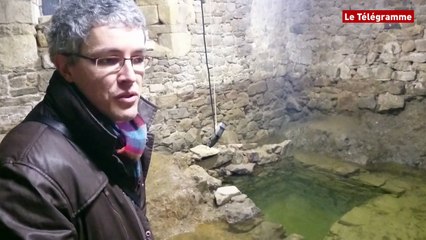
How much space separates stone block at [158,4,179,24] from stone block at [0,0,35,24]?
150 cm

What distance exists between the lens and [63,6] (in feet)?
3.25

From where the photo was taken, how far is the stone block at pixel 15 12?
11.3 ft

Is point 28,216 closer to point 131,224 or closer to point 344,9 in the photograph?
point 131,224

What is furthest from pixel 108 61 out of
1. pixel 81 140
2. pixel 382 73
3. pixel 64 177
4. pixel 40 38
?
pixel 382 73

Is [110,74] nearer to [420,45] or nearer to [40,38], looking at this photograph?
[40,38]

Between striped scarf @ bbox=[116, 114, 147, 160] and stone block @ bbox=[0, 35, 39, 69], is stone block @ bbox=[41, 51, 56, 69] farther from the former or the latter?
striped scarf @ bbox=[116, 114, 147, 160]

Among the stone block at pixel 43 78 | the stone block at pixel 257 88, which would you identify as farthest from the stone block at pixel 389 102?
the stone block at pixel 43 78

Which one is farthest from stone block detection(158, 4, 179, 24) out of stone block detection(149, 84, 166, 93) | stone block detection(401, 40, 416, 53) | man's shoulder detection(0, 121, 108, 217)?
man's shoulder detection(0, 121, 108, 217)

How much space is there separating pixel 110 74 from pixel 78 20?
0.57 ft

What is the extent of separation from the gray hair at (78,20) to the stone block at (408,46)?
4.94 metres

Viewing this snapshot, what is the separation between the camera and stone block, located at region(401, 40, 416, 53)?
478 cm

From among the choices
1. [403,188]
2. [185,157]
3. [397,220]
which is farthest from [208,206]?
[403,188]

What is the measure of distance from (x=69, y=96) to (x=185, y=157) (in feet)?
11.1

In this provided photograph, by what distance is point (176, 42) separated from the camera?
4.45 meters
